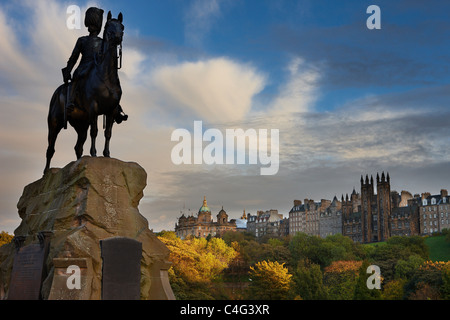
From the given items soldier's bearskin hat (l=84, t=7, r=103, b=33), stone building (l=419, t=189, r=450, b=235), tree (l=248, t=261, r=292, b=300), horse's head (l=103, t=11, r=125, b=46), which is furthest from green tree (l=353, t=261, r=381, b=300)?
stone building (l=419, t=189, r=450, b=235)

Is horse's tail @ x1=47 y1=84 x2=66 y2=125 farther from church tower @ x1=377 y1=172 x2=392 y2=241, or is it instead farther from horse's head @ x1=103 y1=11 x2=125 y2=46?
church tower @ x1=377 y1=172 x2=392 y2=241

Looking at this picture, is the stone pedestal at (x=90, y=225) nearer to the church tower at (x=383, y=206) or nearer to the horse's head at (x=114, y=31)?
the horse's head at (x=114, y=31)

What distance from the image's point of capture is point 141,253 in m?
18.0

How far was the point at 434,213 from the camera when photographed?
17750 cm

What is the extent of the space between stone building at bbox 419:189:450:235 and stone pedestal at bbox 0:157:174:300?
171m

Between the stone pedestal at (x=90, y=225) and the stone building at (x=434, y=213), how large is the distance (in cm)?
17059

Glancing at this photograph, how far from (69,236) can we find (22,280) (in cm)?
260

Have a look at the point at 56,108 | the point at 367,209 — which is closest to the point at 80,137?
the point at 56,108

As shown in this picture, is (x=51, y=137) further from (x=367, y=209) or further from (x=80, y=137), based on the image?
(x=367, y=209)

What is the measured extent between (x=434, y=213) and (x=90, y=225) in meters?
174

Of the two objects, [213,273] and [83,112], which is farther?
[213,273]

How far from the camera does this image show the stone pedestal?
56.1ft
